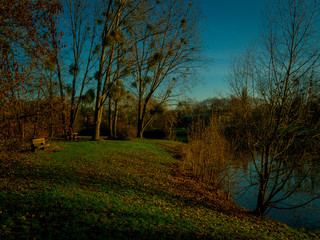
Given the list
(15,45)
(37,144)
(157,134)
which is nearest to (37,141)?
(37,144)

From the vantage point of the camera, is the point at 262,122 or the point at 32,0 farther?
the point at 262,122

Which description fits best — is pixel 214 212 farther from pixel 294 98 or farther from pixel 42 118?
pixel 42 118

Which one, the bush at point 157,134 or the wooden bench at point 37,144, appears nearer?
the wooden bench at point 37,144

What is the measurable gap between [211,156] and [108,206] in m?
5.17

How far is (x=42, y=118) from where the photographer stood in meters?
5.97

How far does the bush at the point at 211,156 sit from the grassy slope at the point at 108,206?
996mm

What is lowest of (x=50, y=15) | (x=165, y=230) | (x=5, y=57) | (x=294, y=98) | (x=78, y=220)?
(x=165, y=230)

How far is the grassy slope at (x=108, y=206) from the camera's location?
3469 mm

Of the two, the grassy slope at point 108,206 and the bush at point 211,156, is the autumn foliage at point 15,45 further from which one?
the bush at point 211,156

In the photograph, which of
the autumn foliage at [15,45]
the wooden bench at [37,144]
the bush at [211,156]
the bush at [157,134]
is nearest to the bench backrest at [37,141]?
the wooden bench at [37,144]

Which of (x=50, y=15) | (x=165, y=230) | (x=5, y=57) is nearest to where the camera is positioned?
(x=165, y=230)

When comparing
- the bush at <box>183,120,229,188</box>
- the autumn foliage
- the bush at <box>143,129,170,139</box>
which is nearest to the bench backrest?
the autumn foliage

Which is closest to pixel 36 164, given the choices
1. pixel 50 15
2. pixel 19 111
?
pixel 19 111

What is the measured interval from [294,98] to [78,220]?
6.34 meters
